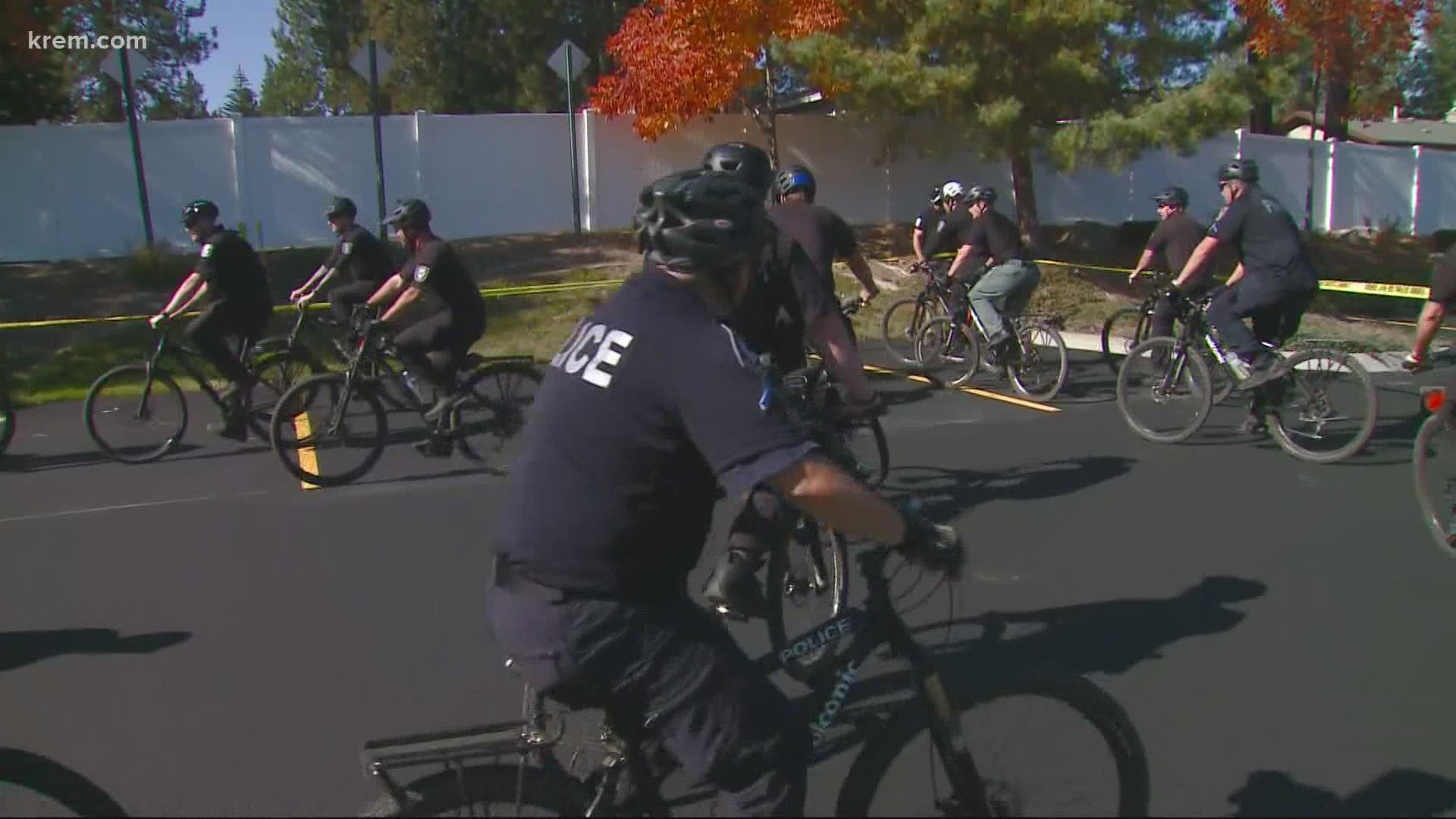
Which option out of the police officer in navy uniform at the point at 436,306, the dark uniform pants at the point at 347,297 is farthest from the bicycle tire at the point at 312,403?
the dark uniform pants at the point at 347,297

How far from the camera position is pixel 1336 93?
3084 cm

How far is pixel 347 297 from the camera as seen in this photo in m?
10.5

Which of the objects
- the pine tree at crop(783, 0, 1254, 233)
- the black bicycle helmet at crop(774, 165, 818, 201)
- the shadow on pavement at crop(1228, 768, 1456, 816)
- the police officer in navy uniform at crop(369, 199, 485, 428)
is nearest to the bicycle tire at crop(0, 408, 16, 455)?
the police officer in navy uniform at crop(369, 199, 485, 428)

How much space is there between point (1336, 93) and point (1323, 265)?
10368 millimetres

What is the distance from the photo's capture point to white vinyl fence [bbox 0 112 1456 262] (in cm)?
1928

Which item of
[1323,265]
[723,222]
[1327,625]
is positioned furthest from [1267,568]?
[1323,265]

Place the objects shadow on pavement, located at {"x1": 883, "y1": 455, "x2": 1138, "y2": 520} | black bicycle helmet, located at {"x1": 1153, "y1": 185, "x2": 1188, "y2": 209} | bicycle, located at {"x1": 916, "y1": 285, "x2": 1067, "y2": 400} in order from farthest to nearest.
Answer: black bicycle helmet, located at {"x1": 1153, "y1": 185, "x2": 1188, "y2": 209} < bicycle, located at {"x1": 916, "y1": 285, "x2": 1067, "y2": 400} < shadow on pavement, located at {"x1": 883, "y1": 455, "x2": 1138, "y2": 520}

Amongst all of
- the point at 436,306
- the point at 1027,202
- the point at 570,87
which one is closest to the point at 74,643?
the point at 436,306

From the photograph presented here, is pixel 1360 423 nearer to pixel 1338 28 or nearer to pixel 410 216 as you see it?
pixel 410 216

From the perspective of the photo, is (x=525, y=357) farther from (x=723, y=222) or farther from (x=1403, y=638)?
(x=723, y=222)

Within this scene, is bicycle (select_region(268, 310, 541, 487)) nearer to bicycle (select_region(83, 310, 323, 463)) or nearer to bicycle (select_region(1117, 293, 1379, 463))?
bicycle (select_region(83, 310, 323, 463))

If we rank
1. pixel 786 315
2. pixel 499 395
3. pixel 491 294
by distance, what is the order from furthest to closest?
pixel 491 294 < pixel 499 395 < pixel 786 315

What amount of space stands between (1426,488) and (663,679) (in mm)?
5278

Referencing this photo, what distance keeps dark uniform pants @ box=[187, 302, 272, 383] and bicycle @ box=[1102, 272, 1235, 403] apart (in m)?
6.80
